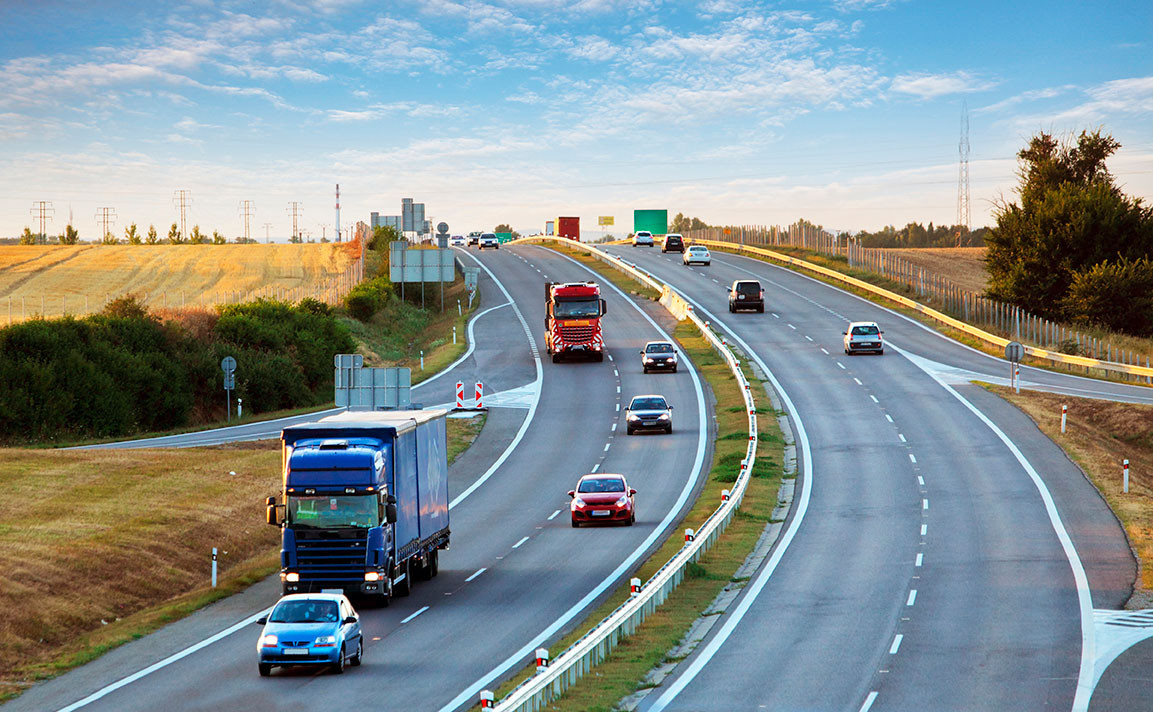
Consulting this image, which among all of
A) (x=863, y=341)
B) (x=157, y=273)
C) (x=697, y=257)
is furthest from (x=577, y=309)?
(x=157, y=273)

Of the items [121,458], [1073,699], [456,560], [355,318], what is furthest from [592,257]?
[1073,699]

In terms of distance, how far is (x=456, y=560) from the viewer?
30.5 m

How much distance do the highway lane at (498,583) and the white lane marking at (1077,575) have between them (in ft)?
29.2

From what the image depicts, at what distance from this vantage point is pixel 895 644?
69.4 feet

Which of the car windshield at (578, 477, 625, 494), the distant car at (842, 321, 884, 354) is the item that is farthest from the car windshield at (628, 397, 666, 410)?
the distant car at (842, 321, 884, 354)

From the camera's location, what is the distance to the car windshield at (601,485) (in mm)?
34406

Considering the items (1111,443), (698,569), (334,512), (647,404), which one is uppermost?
(334,512)

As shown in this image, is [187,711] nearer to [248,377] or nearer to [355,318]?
[248,377]

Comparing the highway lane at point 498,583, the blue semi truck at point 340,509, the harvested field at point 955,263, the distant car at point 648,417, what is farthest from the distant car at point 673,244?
the blue semi truck at point 340,509

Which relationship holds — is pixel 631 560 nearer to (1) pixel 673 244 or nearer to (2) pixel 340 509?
(2) pixel 340 509

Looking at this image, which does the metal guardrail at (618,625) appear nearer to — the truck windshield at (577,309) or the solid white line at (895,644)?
the solid white line at (895,644)

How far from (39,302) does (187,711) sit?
88824 millimetres

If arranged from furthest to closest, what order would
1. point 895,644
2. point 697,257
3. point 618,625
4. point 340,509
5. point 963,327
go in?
point 697,257 → point 963,327 → point 340,509 → point 895,644 → point 618,625

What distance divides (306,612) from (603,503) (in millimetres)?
15039
